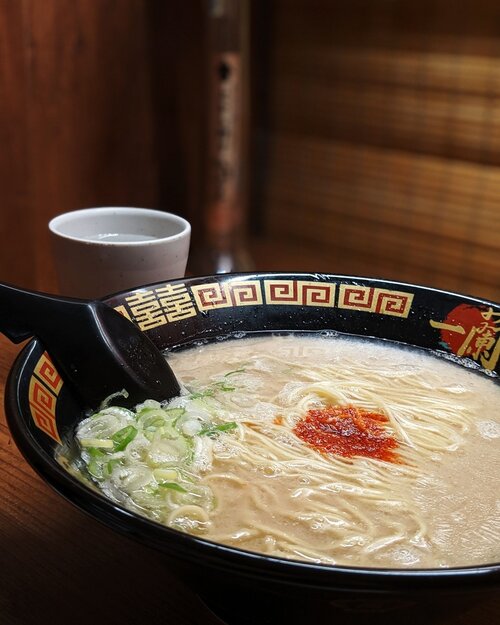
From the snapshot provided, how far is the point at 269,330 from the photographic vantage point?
1314mm

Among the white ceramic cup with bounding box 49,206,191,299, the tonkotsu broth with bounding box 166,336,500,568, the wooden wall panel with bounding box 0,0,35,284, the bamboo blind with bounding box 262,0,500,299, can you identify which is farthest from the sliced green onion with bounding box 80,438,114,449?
the bamboo blind with bounding box 262,0,500,299

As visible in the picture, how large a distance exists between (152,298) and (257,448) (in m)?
0.33

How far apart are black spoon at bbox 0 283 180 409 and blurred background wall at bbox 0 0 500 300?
2271 mm

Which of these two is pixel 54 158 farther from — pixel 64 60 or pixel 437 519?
pixel 437 519

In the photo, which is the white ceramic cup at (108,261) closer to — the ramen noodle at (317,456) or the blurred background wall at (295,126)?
the ramen noodle at (317,456)

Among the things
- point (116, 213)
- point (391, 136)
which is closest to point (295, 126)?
point (391, 136)

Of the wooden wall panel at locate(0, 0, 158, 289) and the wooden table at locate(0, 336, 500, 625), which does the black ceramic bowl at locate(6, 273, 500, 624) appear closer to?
the wooden table at locate(0, 336, 500, 625)

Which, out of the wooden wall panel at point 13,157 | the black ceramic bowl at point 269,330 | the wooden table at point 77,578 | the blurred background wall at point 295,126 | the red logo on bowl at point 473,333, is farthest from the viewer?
the blurred background wall at point 295,126

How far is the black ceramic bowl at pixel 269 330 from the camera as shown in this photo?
0.56 m

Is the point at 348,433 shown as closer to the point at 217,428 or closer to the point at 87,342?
the point at 217,428

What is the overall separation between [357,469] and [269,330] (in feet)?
1.39

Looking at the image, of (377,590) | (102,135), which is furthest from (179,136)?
(377,590)

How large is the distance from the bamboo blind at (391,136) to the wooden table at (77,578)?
2671 mm

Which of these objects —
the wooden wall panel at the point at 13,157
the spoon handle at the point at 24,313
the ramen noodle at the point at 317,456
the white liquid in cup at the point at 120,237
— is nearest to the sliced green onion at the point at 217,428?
the ramen noodle at the point at 317,456
